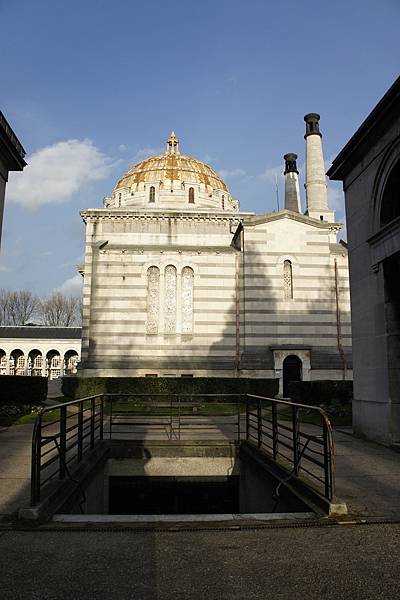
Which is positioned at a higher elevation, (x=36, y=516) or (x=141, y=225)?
(x=141, y=225)

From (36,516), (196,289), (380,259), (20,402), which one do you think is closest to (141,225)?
(196,289)

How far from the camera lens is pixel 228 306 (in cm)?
3069

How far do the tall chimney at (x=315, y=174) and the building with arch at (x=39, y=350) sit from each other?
4037 centimetres

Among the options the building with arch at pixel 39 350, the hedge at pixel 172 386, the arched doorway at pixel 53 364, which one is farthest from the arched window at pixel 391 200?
the arched doorway at pixel 53 364

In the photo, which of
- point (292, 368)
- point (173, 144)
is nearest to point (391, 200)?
point (292, 368)

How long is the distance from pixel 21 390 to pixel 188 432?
11.1 meters

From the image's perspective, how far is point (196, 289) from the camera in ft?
101

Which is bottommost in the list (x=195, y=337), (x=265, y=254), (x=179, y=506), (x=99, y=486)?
(x=179, y=506)

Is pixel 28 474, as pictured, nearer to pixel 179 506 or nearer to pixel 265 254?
pixel 179 506

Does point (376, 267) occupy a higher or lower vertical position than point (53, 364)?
higher

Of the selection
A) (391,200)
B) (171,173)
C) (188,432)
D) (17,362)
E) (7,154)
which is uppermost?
(171,173)

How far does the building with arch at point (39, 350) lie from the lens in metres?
64.7

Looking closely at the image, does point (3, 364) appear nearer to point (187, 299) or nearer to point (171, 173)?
point (171, 173)

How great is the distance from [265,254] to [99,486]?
23.3 metres
